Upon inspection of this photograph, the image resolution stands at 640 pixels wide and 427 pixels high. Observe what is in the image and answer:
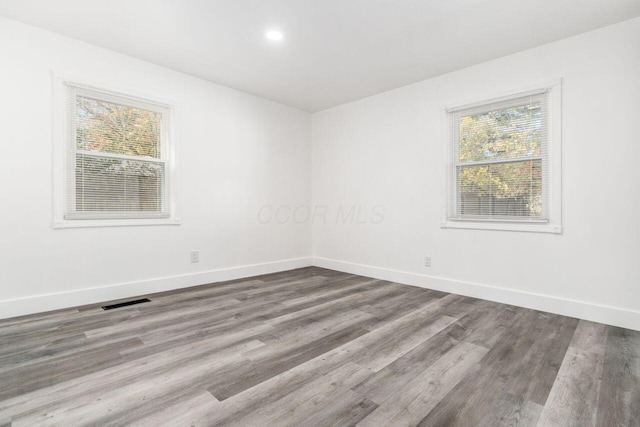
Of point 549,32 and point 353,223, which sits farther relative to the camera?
point 353,223

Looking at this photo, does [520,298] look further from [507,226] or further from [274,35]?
[274,35]

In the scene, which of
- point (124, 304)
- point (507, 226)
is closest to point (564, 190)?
point (507, 226)

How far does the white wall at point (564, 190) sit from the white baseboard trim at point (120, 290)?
4.89 feet

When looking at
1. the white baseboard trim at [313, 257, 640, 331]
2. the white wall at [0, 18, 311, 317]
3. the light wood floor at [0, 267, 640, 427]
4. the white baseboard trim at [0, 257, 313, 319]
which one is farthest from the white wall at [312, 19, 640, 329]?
the white baseboard trim at [0, 257, 313, 319]

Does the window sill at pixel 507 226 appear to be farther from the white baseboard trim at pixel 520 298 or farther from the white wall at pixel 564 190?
the white baseboard trim at pixel 520 298

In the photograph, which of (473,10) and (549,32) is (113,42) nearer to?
(473,10)

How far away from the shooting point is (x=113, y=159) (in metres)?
3.43

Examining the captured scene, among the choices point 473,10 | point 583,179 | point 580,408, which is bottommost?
point 580,408

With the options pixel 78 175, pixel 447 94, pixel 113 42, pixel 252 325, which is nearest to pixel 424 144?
pixel 447 94

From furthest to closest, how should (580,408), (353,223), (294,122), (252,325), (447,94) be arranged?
(294,122)
(353,223)
(447,94)
(252,325)
(580,408)

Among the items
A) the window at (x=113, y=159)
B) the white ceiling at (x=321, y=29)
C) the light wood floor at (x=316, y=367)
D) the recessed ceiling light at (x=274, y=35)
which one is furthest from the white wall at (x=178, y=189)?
the recessed ceiling light at (x=274, y=35)

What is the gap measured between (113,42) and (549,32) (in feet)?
13.6

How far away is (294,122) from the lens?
5211mm

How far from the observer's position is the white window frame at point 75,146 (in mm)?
3053
